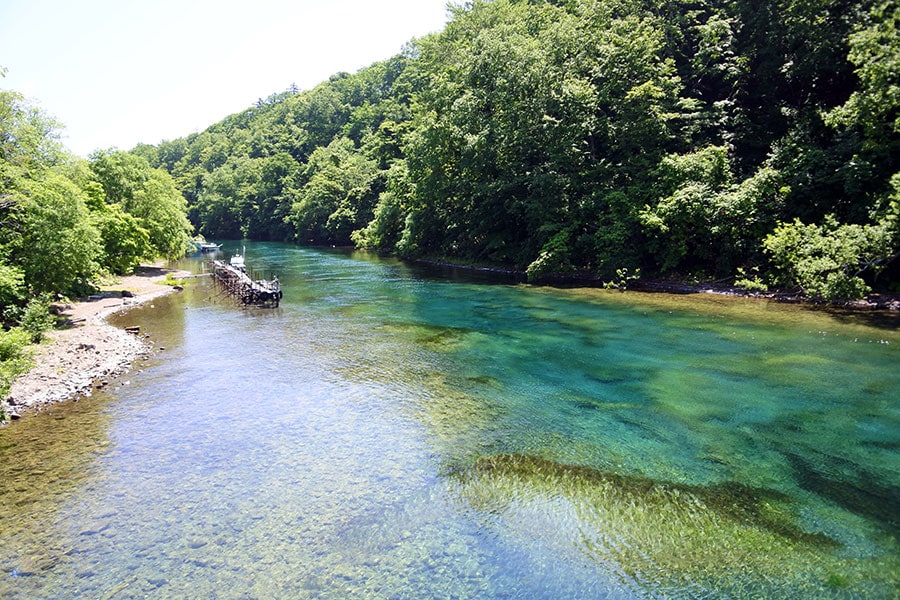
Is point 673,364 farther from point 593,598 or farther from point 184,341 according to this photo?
point 184,341

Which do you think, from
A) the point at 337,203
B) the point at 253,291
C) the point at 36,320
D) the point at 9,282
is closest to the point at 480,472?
the point at 9,282

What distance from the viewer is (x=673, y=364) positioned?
17891 millimetres

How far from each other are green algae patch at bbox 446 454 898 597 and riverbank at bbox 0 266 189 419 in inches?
511

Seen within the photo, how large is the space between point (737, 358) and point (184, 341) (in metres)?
22.3

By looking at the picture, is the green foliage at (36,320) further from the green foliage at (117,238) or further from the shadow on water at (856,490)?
the shadow on water at (856,490)

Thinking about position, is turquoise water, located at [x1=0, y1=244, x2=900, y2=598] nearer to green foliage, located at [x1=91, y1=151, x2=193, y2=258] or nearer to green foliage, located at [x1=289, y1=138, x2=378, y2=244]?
green foliage, located at [x1=91, y1=151, x2=193, y2=258]

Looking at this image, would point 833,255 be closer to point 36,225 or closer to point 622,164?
point 622,164

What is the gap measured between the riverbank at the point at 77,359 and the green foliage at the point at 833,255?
28.8 m

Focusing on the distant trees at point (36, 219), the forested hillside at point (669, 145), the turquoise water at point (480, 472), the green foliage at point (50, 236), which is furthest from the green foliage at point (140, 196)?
the turquoise water at point (480, 472)

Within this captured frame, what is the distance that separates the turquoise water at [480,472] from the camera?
845 cm

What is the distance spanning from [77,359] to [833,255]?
3152cm

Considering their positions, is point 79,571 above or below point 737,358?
below

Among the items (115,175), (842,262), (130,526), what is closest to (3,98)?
(115,175)

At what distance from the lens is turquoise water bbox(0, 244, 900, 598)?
8445 millimetres
